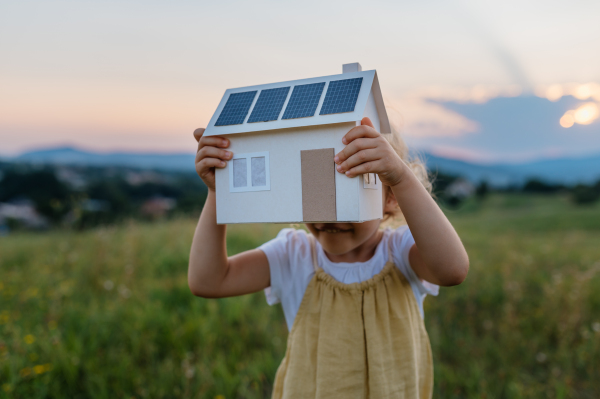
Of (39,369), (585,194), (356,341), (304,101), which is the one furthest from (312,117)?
(585,194)

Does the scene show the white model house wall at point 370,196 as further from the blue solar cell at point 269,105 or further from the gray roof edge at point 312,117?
the blue solar cell at point 269,105

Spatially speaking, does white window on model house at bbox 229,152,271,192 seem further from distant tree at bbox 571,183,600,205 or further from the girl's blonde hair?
distant tree at bbox 571,183,600,205

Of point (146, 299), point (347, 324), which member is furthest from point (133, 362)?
point (347, 324)

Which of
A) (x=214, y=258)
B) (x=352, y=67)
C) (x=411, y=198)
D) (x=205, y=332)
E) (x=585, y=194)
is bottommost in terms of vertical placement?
(x=205, y=332)

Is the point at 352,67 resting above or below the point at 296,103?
above

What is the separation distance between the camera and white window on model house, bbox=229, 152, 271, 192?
1478 mm

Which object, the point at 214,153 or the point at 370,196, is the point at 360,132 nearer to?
the point at 370,196

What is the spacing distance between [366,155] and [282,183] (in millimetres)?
348

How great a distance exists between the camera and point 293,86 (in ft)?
4.95

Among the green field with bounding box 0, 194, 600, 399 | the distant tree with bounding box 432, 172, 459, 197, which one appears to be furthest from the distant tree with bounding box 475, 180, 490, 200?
the distant tree with bounding box 432, 172, 459, 197

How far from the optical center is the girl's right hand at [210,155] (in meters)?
1.50

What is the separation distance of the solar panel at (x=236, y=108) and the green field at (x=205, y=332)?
6.31 feet

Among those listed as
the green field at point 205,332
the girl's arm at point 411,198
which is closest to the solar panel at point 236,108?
the girl's arm at point 411,198

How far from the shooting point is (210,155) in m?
1.51
